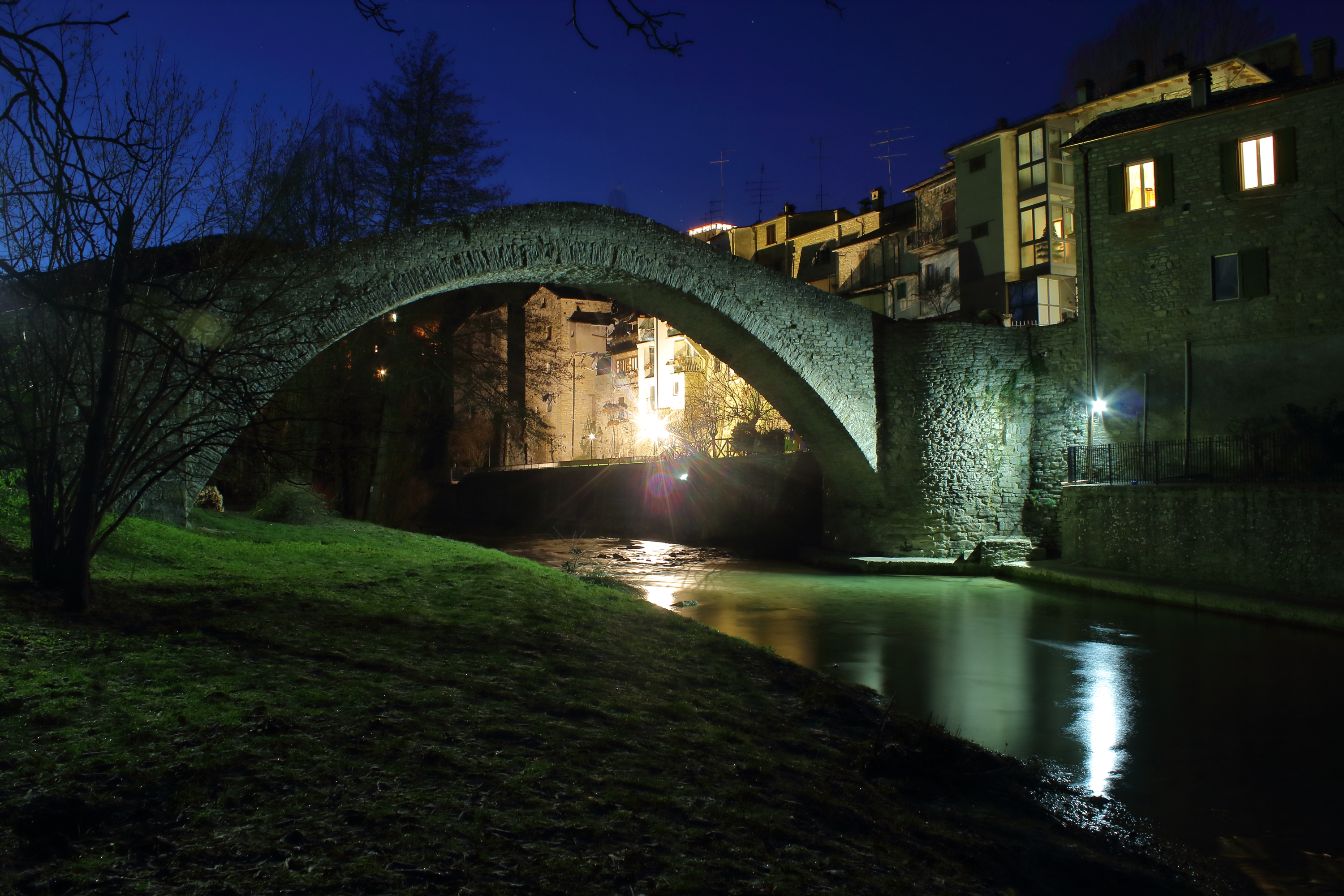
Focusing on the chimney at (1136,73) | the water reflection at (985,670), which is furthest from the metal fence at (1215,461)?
the chimney at (1136,73)

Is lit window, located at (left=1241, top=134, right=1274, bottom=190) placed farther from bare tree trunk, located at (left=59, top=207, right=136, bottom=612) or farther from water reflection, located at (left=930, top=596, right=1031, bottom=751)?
bare tree trunk, located at (left=59, top=207, right=136, bottom=612)

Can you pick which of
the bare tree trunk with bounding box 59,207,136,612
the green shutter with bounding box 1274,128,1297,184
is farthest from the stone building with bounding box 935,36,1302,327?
the bare tree trunk with bounding box 59,207,136,612

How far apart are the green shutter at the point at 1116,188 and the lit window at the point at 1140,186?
0.16ft

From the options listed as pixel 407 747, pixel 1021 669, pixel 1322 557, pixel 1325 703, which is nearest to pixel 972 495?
pixel 1322 557

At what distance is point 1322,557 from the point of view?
10664 millimetres

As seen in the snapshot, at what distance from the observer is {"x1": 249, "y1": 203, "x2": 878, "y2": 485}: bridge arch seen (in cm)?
1061

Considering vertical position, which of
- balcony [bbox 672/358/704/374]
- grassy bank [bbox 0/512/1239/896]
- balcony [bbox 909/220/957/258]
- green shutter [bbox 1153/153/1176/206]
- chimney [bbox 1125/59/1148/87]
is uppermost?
chimney [bbox 1125/59/1148/87]

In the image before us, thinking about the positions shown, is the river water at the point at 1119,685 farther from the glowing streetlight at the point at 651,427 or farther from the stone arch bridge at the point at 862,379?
the glowing streetlight at the point at 651,427

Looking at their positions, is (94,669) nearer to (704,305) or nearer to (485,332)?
(704,305)

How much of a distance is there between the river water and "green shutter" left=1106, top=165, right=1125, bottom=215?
676cm

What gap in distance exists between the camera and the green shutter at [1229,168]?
14.2 metres

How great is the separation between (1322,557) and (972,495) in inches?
231

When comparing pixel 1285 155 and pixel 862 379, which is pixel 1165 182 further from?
pixel 862 379

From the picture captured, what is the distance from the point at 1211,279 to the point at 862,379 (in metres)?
5.78
